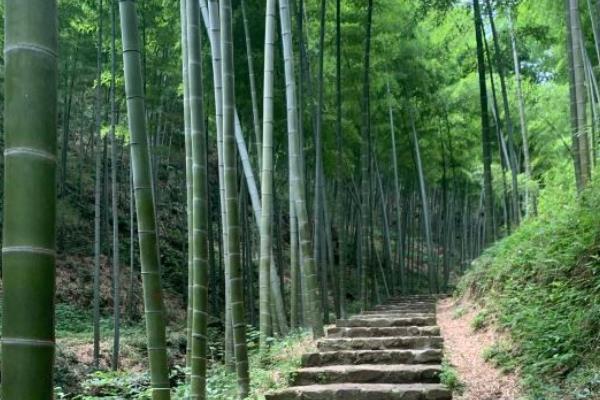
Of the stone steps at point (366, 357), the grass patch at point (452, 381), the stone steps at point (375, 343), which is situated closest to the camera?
the grass patch at point (452, 381)

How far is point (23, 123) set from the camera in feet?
4.03

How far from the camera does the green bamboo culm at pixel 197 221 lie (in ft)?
9.98

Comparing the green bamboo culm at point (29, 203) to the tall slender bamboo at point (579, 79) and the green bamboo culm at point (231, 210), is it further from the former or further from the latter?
the tall slender bamboo at point (579, 79)

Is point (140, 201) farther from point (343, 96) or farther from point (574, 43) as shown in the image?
point (343, 96)

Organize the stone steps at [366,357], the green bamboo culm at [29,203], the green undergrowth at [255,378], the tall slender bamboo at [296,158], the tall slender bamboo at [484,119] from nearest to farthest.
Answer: the green bamboo culm at [29,203] < the green undergrowth at [255,378] < the stone steps at [366,357] < the tall slender bamboo at [296,158] < the tall slender bamboo at [484,119]

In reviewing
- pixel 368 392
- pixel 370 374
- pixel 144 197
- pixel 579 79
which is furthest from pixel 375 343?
pixel 579 79

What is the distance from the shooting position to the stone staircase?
11.5 ft

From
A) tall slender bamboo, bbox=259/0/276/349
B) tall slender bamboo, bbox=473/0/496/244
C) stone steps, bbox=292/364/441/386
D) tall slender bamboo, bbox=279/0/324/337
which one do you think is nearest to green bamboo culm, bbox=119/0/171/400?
stone steps, bbox=292/364/441/386

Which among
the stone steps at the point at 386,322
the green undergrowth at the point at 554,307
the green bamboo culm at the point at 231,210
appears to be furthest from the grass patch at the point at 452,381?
the stone steps at the point at 386,322

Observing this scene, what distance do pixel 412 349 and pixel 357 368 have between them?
29.0 inches

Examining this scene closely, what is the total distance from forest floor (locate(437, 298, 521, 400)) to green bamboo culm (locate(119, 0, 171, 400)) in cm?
195

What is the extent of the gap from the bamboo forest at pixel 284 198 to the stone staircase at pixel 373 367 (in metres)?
0.02

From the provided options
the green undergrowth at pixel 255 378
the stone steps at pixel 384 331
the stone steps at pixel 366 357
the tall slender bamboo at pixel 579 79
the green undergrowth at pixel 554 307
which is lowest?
the green undergrowth at pixel 255 378

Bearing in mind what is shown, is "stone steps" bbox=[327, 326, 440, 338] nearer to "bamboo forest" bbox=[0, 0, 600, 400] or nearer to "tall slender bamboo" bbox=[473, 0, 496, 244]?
"bamboo forest" bbox=[0, 0, 600, 400]
